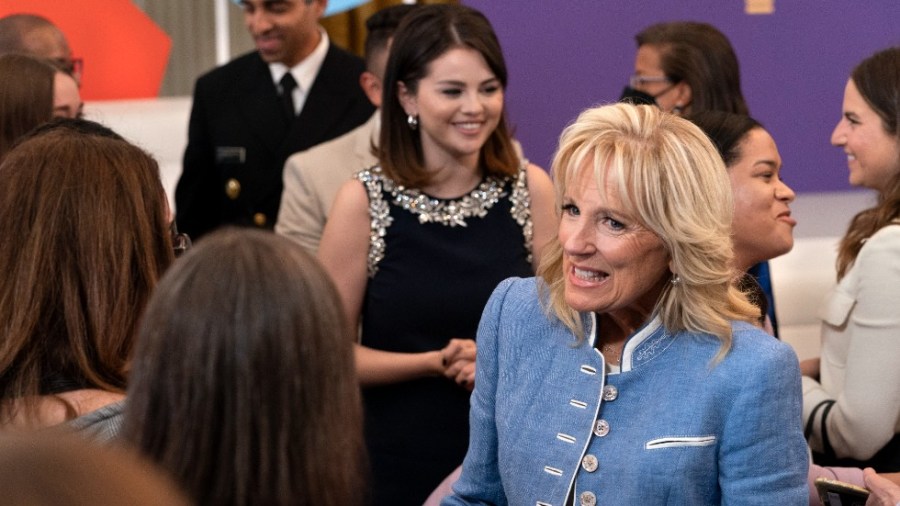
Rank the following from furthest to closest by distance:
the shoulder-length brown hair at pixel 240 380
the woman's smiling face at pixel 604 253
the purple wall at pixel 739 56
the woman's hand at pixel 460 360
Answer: the purple wall at pixel 739 56 → the woman's hand at pixel 460 360 → the woman's smiling face at pixel 604 253 → the shoulder-length brown hair at pixel 240 380

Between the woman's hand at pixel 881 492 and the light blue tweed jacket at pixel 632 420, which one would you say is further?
the woman's hand at pixel 881 492

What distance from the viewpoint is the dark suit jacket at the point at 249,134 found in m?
4.12

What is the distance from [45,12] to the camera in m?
4.49

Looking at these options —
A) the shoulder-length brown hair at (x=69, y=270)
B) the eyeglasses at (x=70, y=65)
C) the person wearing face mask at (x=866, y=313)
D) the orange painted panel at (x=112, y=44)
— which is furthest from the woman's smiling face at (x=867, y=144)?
the orange painted panel at (x=112, y=44)

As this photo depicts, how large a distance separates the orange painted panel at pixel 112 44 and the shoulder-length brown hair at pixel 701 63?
2.09m

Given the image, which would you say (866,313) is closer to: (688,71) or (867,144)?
(867,144)

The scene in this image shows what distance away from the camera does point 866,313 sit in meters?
2.80

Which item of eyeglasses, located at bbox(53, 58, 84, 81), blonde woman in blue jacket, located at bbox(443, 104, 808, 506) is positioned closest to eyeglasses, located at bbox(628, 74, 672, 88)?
eyeglasses, located at bbox(53, 58, 84, 81)

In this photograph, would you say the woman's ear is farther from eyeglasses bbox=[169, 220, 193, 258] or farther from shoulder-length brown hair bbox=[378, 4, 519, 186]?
eyeglasses bbox=[169, 220, 193, 258]

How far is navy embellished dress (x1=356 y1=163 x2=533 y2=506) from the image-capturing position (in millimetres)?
3047

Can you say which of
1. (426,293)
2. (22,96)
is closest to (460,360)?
(426,293)

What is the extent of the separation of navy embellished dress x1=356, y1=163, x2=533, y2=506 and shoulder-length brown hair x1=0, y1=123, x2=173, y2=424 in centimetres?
118

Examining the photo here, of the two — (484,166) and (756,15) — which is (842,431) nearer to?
(484,166)

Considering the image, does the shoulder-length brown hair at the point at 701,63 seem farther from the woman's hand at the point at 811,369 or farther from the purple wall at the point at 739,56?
the woman's hand at the point at 811,369
